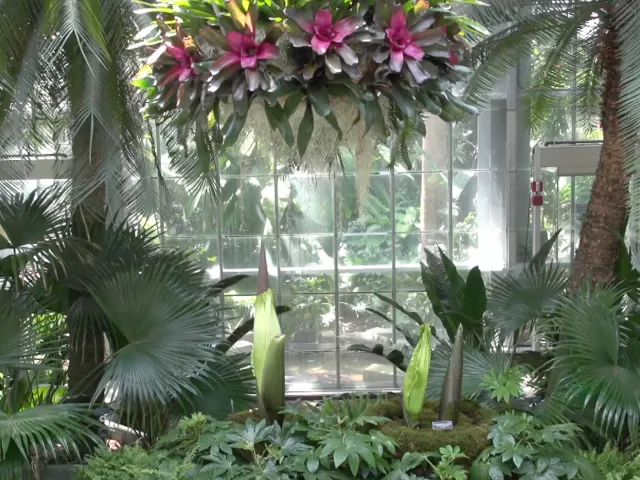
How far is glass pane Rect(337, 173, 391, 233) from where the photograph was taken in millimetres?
7121

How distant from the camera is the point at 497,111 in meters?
7.20

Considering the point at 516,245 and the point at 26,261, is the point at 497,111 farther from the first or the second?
the point at 26,261

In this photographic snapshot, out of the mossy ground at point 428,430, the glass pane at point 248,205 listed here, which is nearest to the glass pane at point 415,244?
the glass pane at point 248,205

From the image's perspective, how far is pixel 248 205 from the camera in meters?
7.12

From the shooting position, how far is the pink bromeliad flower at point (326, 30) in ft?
4.70

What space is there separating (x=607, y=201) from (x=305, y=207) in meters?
3.39

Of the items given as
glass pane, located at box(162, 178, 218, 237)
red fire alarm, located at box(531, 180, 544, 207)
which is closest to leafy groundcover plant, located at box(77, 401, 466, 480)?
glass pane, located at box(162, 178, 218, 237)

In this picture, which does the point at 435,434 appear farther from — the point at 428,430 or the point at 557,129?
the point at 557,129

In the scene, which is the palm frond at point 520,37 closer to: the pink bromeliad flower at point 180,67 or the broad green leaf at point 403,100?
the broad green leaf at point 403,100

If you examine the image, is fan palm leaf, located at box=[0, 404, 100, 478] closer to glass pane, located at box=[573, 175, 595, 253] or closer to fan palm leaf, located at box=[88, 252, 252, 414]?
fan palm leaf, located at box=[88, 252, 252, 414]

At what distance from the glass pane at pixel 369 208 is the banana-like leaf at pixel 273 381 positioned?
13.9 feet

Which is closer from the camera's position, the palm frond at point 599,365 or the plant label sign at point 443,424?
the plant label sign at point 443,424

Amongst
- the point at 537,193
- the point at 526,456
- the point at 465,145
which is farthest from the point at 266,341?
the point at 465,145

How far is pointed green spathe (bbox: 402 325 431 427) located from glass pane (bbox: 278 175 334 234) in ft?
14.0
